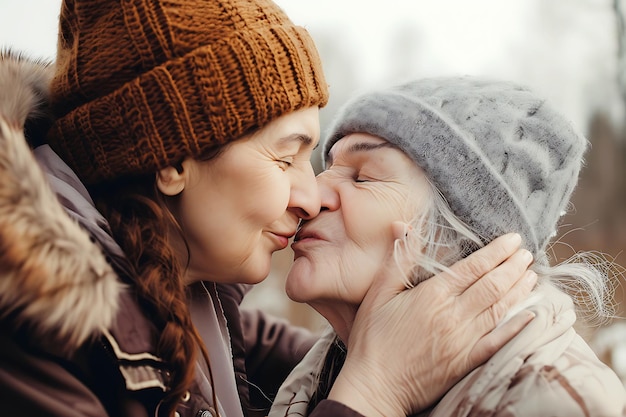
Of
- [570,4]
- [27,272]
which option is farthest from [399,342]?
[570,4]

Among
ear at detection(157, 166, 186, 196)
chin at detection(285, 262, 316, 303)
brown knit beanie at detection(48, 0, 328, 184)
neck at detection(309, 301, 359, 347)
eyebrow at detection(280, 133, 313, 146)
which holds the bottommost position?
neck at detection(309, 301, 359, 347)

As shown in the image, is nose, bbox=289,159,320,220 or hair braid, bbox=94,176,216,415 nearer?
hair braid, bbox=94,176,216,415

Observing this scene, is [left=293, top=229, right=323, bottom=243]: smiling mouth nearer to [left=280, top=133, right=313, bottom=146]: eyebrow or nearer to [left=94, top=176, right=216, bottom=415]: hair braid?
[left=280, top=133, right=313, bottom=146]: eyebrow

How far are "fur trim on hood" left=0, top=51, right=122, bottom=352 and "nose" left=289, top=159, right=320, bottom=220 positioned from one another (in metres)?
0.76

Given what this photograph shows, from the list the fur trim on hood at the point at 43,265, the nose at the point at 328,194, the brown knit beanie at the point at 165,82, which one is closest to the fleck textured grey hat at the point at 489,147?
the nose at the point at 328,194

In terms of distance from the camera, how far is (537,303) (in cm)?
203

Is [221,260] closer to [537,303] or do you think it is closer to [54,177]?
[54,177]

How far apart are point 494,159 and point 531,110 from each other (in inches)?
9.8

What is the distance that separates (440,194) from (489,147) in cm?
22

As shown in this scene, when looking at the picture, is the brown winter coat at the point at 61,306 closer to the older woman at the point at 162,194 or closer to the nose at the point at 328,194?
the older woman at the point at 162,194

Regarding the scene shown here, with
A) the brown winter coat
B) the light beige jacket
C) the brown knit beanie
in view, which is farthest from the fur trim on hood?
the light beige jacket

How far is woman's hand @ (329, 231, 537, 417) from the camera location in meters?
1.93

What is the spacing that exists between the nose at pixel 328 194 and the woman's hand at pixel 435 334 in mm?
448

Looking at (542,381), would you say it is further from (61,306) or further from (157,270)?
(61,306)
